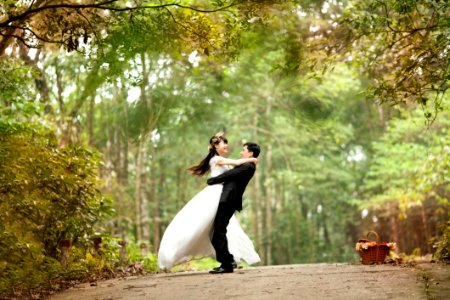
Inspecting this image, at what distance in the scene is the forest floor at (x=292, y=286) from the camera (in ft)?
20.6

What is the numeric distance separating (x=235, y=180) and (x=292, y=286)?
107 inches

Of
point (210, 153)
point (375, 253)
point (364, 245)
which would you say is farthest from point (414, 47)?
point (210, 153)

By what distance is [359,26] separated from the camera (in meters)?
9.30

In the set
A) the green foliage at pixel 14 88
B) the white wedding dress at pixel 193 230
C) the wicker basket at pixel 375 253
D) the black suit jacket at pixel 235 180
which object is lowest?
the wicker basket at pixel 375 253

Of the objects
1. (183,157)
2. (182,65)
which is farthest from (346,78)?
(182,65)

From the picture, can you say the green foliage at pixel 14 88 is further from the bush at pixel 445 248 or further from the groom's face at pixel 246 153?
the bush at pixel 445 248

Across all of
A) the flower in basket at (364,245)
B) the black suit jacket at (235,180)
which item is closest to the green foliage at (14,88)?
the black suit jacket at (235,180)

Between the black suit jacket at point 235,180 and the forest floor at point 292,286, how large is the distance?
116 cm

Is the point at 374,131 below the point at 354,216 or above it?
above

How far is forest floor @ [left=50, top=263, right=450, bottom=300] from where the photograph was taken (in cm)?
627

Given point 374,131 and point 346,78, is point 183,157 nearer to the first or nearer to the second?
point 346,78

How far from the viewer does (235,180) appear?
9.39 metres

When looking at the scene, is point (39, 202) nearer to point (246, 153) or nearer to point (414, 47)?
point (246, 153)

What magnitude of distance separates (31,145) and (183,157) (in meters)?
21.1
